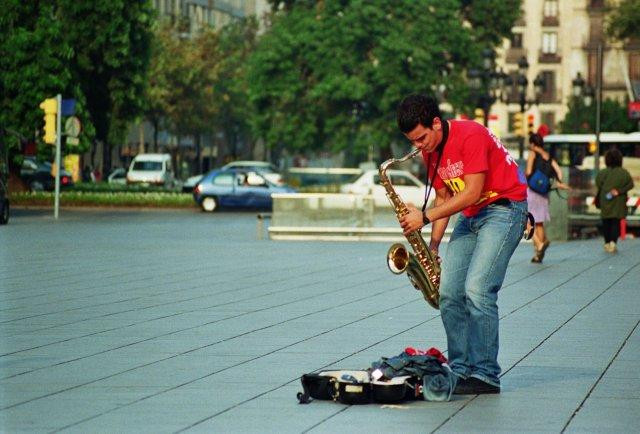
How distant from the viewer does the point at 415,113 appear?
31.6 ft

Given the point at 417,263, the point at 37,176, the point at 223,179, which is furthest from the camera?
the point at 37,176

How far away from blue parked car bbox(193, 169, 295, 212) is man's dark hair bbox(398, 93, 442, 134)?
46924 millimetres

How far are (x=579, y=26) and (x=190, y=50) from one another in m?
44.7

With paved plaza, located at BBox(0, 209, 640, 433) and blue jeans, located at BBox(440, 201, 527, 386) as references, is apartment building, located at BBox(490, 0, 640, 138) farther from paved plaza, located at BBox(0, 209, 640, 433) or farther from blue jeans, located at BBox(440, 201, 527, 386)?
blue jeans, located at BBox(440, 201, 527, 386)

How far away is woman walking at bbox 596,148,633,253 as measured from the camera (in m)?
28.7

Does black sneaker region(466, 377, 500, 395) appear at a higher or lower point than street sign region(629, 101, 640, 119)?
lower

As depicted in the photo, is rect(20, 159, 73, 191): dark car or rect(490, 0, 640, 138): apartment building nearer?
rect(20, 159, 73, 191): dark car

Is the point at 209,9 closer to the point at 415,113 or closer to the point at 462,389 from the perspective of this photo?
the point at 462,389

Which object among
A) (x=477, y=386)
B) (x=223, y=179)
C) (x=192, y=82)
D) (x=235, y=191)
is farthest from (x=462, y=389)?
(x=192, y=82)

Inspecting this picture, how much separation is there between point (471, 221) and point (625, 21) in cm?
3838

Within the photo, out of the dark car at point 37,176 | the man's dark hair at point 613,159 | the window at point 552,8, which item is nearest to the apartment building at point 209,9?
the window at point 552,8

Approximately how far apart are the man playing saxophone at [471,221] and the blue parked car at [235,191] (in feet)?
153

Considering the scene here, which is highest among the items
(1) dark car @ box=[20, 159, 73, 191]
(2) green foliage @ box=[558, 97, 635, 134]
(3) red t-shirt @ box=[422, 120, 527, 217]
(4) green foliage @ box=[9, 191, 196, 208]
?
(2) green foliage @ box=[558, 97, 635, 134]

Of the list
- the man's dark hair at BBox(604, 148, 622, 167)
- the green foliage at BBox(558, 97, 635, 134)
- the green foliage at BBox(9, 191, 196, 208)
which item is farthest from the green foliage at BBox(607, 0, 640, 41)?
the green foliage at BBox(558, 97, 635, 134)
